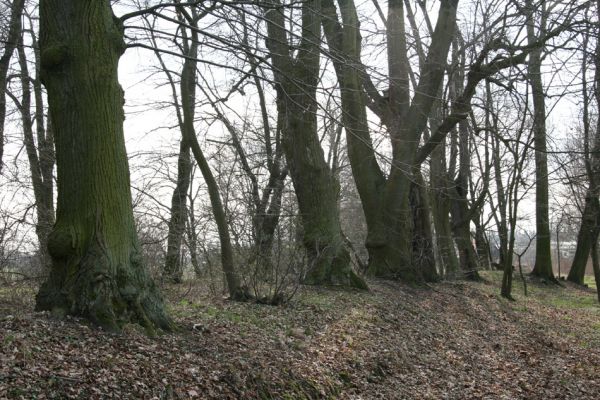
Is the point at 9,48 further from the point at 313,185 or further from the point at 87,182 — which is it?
the point at 87,182

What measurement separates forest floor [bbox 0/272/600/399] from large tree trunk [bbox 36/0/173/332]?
0.33 metres

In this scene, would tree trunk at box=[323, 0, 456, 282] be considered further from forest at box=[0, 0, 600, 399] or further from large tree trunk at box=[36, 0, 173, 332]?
large tree trunk at box=[36, 0, 173, 332]

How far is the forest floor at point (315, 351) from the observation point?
5.00 m

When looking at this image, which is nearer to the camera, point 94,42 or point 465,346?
point 94,42

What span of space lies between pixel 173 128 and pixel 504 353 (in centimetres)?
904

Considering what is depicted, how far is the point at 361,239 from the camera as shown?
3103cm

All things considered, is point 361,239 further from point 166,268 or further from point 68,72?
point 68,72

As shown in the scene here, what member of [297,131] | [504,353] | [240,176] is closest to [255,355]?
[240,176]

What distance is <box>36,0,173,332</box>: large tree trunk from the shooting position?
5953mm

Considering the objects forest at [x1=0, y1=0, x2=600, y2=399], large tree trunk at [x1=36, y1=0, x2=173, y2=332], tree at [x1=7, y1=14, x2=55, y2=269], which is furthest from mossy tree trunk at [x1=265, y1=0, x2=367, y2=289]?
large tree trunk at [x1=36, y1=0, x2=173, y2=332]

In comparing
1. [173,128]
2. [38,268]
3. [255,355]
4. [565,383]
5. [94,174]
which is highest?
[173,128]

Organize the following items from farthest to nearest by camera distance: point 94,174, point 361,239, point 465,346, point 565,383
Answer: point 361,239 → point 465,346 → point 565,383 → point 94,174

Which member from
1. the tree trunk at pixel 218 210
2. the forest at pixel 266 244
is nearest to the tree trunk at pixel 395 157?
the forest at pixel 266 244

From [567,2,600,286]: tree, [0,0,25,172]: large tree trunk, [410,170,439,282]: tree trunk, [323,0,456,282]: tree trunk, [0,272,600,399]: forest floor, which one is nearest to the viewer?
[0,272,600,399]: forest floor
